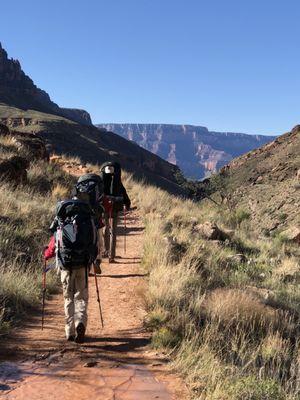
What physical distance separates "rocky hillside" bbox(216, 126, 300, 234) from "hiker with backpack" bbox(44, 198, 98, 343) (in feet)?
50.8

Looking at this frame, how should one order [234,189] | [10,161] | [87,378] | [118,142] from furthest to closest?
[118,142] → [234,189] → [10,161] → [87,378]

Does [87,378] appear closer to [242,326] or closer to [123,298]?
[242,326]

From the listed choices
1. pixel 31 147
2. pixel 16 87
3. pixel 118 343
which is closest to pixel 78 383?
pixel 118 343

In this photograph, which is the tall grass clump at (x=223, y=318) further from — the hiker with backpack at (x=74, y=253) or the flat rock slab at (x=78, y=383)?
the hiker with backpack at (x=74, y=253)

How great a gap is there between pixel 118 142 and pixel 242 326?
10731 centimetres

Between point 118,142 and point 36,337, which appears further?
point 118,142

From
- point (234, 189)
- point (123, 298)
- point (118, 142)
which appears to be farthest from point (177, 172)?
point (118, 142)

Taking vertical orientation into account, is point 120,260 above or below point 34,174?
below

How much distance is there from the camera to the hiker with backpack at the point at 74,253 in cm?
589

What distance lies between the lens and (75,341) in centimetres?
593

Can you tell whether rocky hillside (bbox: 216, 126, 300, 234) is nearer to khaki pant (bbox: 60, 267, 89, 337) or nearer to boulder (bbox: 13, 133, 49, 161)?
boulder (bbox: 13, 133, 49, 161)

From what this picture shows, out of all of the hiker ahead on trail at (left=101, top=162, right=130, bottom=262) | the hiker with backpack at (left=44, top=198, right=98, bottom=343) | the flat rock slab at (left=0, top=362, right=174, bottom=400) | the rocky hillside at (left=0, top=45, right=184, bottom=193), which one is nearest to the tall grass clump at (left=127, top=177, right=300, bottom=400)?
the flat rock slab at (left=0, top=362, right=174, bottom=400)

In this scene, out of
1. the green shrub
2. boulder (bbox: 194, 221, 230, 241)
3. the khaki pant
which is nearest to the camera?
the green shrub

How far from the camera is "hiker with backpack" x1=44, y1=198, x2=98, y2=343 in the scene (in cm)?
589
